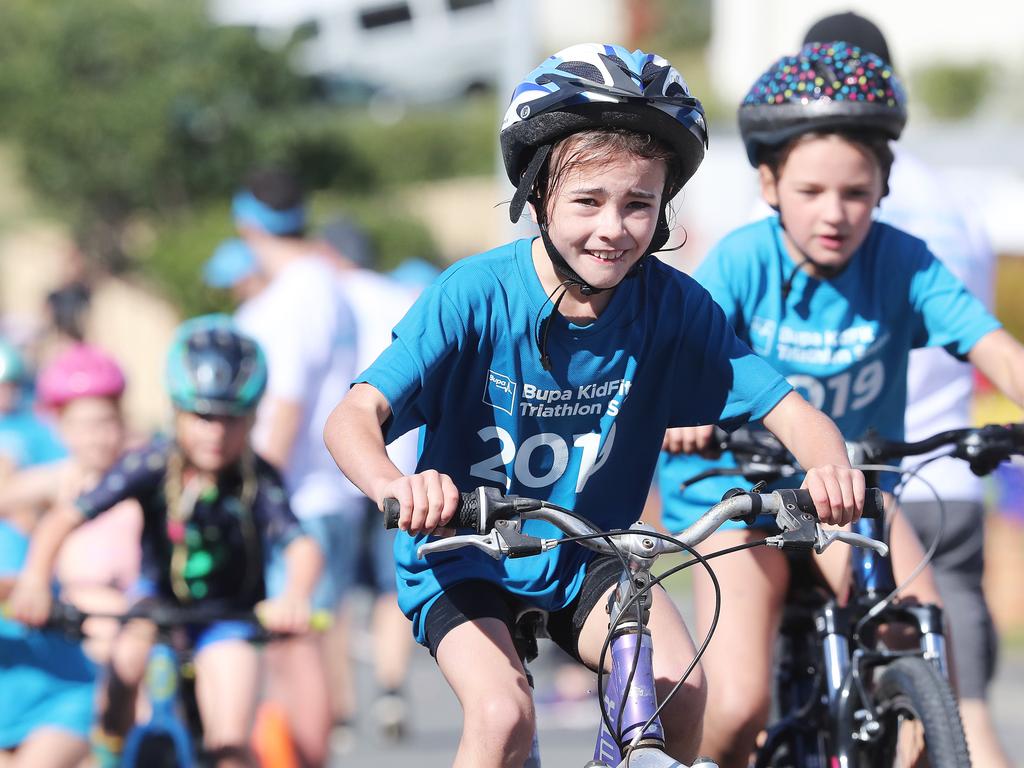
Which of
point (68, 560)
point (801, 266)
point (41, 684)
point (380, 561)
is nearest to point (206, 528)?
point (41, 684)

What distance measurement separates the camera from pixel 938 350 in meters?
6.15

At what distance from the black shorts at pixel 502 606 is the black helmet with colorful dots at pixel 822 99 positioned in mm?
1541

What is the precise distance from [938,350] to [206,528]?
2.78 meters

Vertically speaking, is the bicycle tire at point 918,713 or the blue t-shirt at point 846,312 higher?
the blue t-shirt at point 846,312

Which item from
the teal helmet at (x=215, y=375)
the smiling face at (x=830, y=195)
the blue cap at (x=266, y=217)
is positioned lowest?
the teal helmet at (x=215, y=375)

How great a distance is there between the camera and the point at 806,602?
5293mm

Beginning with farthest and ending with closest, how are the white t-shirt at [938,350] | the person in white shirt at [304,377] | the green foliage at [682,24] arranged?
the green foliage at [682,24] → the person in white shirt at [304,377] → the white t-shirt at [938,350]

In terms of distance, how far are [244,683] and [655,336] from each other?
275 cm

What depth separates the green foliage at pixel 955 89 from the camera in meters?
38.1

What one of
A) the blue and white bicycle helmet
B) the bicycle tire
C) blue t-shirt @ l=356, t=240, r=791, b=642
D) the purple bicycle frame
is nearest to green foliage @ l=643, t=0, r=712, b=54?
the bicycle tire

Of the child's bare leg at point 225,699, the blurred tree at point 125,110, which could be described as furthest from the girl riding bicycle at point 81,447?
the blurred tree at point 125,110

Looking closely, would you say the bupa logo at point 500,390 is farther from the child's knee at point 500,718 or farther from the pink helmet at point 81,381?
the pink helmet at point 81,381

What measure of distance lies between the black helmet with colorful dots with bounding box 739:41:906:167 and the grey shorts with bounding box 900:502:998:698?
1.47m

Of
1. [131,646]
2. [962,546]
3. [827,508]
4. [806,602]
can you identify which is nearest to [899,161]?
[962,546]
